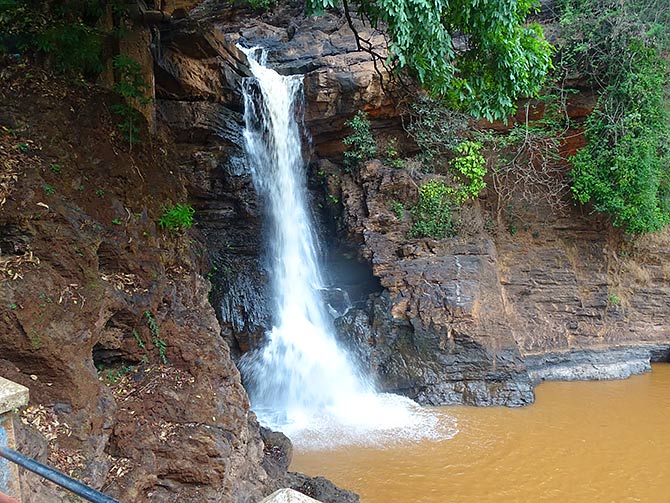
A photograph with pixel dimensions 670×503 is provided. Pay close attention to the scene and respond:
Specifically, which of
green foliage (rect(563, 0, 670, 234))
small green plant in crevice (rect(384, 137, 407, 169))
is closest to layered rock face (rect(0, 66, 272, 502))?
small green plant in crevice (rect(384, 137, 407, 169))

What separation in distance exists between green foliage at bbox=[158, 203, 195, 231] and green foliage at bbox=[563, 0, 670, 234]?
846 centimetres

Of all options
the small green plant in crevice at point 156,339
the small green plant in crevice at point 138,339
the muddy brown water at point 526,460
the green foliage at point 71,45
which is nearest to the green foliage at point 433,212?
the muddy brown water at point 526,460

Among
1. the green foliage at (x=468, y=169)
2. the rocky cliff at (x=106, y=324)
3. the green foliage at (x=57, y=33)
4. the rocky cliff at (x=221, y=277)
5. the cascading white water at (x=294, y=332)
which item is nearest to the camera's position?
the rocky cliff at (x=106, y=324)

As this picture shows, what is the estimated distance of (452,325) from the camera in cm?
829

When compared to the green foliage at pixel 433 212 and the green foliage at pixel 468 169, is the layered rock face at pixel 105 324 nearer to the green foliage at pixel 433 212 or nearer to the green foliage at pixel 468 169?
the green foliage at pixel 433 212

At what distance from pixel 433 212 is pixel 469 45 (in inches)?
170

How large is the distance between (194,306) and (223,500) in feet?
6.69

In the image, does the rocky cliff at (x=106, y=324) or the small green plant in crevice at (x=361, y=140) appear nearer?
the rocky cliff at (x=106, y=324)

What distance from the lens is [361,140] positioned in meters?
9.94

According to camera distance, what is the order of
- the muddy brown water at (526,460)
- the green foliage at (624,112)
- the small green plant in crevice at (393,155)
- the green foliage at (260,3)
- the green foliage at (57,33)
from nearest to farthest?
the green foliage at (57,33)
the muddy brown water at (526,460)
the green foliage at (260,3)
the green foliage at (624,112)
the small green plant in crevice at (393,155)

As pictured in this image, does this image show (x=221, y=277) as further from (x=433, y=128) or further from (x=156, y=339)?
(x=433, y=128)

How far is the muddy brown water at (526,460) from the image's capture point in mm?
5164

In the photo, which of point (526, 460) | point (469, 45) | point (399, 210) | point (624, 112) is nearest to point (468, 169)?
point (399, 210)

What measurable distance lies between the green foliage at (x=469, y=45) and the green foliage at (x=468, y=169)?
3.98 meters
